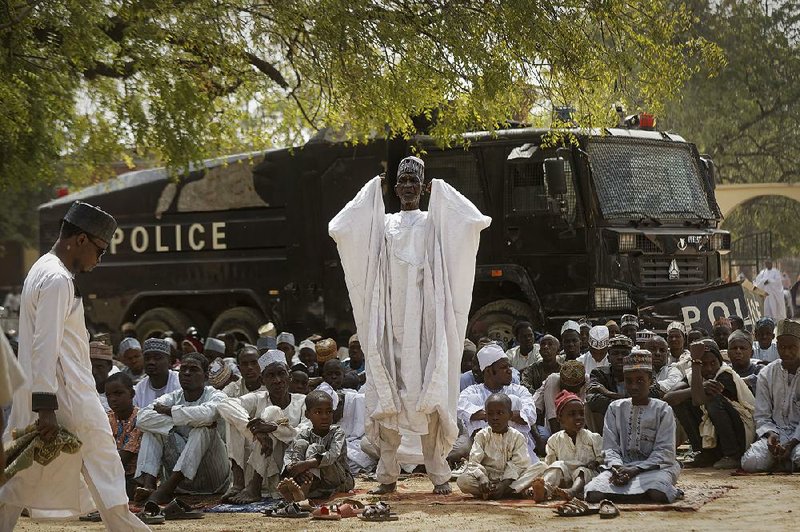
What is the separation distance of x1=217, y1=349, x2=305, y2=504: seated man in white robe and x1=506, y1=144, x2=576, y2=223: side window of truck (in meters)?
5.17

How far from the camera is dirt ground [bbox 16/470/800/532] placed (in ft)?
23.8

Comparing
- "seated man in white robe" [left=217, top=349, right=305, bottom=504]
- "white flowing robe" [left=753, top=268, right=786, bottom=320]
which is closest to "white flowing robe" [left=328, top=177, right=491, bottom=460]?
"seated man in white robe" [left=217, top=349, right=305, bottom=504]

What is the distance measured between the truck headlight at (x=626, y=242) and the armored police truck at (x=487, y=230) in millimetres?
22

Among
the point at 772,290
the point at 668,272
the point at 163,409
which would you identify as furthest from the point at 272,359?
the point at 772,290

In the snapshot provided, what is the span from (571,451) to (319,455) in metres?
1.65

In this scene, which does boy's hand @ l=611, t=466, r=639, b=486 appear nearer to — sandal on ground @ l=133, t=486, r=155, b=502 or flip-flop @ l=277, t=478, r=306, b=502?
flip-flop @ l=277, t=478, r=306, b=502

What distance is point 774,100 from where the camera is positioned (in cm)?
2909

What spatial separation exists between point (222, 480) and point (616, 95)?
5.39m

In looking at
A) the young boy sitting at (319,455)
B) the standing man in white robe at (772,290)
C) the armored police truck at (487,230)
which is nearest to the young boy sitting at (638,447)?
the young boy sitting at (319,455)

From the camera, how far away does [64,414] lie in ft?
20.4

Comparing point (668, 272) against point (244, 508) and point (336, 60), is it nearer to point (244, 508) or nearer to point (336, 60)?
point (336, 60)

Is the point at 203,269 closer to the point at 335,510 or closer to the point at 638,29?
the point at 638,29

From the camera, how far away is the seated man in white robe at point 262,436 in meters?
8.86

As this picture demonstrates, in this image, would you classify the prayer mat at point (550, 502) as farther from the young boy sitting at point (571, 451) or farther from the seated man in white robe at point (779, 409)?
the seated man in white robe at point (779, 409)
